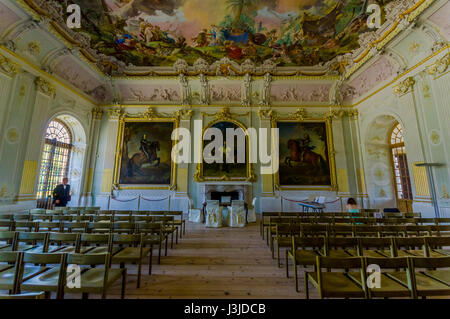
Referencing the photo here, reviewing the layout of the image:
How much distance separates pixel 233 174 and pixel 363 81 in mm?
7901

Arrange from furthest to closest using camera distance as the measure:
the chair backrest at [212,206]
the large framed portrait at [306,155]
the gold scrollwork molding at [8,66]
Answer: the large framed portrait at [306,155]
the chair backrest at [212,206]
the gold scrollwork molding at [8,66]

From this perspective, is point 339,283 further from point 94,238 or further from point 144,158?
point 144,158

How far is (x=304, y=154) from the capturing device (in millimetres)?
10180

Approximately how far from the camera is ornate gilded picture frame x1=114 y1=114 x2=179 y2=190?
10.0 m

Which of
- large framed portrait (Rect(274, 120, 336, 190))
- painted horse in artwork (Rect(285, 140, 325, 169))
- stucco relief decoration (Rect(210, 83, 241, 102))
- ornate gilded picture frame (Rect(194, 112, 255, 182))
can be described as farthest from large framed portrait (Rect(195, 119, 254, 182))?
stucco relief decoration (Rect(210, 83, 241, 102))

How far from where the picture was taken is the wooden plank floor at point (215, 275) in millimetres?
2678

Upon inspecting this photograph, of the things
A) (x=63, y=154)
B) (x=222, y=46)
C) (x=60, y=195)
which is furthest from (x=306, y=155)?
(x=63, y=154)

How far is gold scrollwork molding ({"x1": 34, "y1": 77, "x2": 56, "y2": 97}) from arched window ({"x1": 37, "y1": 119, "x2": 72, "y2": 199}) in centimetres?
175

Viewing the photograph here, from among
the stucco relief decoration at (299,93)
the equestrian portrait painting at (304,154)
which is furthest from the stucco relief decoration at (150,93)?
the equestrian portrait painting at (304,154)

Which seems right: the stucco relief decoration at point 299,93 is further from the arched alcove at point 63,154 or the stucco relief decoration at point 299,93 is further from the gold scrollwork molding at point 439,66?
the arched alcove at point 63,154

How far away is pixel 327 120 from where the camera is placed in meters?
10.5

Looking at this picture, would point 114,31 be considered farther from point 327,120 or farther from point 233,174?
point 327,120
